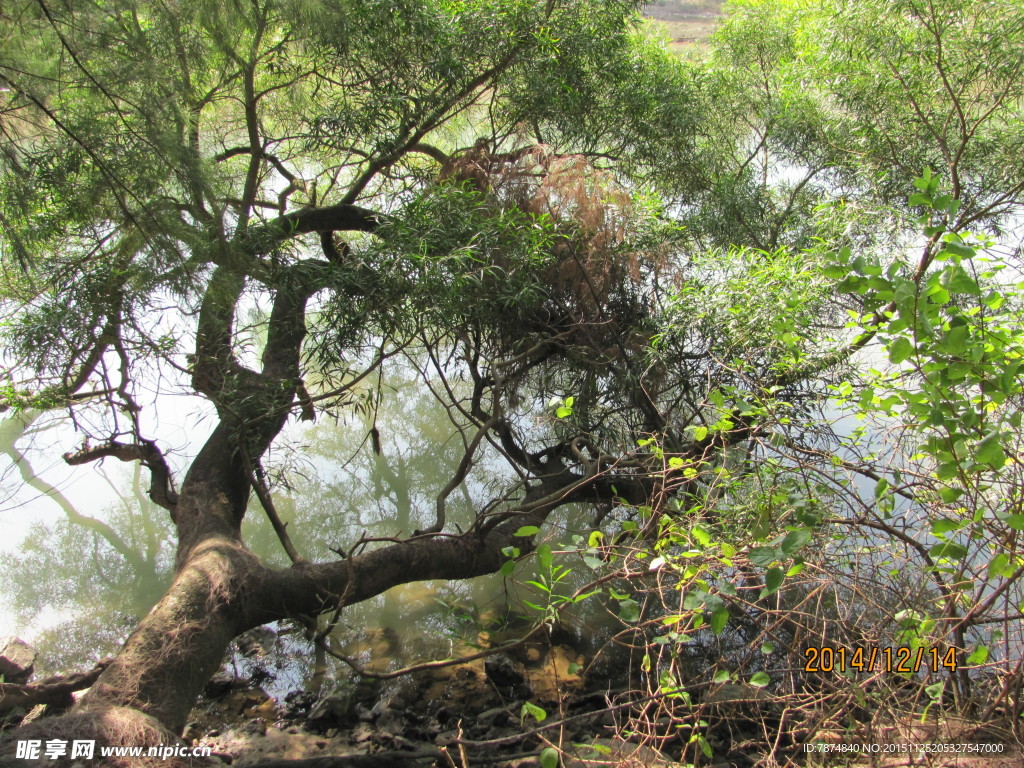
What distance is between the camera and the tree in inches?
100

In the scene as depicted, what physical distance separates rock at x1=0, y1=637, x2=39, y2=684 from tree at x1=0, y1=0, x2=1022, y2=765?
0.81 metres

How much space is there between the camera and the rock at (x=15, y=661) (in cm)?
277

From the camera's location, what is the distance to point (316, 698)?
2889 mm

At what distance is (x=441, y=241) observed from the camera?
300cm

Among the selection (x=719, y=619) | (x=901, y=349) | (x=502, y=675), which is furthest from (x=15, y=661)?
(x=901, y=349)

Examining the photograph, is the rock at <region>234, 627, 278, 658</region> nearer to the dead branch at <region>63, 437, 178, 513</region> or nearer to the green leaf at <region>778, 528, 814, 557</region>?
the dead branch at <region>63, 437, 178, 513</region>

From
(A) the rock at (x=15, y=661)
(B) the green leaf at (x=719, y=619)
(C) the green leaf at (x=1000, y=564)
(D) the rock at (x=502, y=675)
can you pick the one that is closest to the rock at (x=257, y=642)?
(A) the rock at (x=15, y=661)

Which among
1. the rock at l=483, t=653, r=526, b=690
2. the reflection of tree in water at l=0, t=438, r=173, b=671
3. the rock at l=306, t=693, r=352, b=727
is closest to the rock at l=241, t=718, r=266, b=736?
the rock at l=306, t=693, r=352, b=727

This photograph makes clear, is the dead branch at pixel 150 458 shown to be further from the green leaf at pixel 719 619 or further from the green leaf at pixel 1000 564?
the green leaf at pixel 1000 564

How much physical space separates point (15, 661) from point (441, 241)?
8.25 ft

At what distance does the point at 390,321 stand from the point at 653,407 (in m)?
1.26

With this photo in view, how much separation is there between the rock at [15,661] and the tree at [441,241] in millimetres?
809

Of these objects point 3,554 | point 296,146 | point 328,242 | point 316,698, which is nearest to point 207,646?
point 316,698

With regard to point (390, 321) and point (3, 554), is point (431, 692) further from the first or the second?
point (3, 554)
